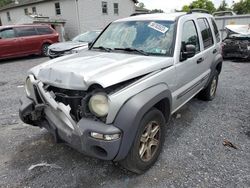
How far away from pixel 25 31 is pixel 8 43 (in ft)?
4.15

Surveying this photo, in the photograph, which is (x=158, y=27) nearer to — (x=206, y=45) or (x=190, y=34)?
(x=190, y=34)

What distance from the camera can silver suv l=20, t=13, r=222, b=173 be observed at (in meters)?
2.37

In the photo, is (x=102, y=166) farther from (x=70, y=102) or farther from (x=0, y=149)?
(x=0, y=149)

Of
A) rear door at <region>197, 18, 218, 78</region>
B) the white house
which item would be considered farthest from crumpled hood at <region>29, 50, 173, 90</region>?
the white house

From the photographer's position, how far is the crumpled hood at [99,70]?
8.03 feet

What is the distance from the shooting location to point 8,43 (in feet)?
37.6

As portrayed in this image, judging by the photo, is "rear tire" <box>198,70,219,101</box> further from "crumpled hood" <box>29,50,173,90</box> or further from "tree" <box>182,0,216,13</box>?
"tree" <box>182,0,216,13</box>

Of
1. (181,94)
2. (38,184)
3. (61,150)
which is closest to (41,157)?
(61,150)

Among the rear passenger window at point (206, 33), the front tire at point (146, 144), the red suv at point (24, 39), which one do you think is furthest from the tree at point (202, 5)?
the front tire at point (146, 144)

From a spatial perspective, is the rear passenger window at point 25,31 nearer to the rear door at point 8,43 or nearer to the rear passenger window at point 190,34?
the rear door at point 8,43

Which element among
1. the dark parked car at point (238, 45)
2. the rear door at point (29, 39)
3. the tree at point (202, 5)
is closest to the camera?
the dark parked car at point (238, 45)

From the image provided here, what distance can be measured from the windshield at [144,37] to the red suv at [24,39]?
9232 millimetres

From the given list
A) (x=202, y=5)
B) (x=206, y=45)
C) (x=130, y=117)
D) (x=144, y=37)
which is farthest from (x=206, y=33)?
(x=202, y=5)

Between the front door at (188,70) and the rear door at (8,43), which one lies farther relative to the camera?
the rear door at (8,43)
